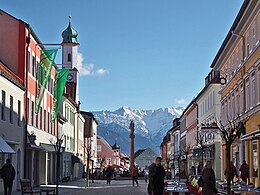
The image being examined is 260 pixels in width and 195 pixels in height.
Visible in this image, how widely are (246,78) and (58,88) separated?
1881 centimetres

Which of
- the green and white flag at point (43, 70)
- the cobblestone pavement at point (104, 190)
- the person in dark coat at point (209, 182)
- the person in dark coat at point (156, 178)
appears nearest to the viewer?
the person in dark coat at point (209, 182)

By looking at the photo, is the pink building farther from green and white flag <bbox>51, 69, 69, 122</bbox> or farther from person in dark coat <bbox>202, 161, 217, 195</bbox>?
person in dark coat <bbox>202, 161, 217, 195</bbox>

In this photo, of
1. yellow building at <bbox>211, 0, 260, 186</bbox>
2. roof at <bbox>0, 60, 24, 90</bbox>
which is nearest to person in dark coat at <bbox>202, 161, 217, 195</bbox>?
yellow building at <bbox>211, 0, 260, 186</bbox>

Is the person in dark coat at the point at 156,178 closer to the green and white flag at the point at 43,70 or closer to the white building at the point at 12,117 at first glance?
the white building at the point at 12,117

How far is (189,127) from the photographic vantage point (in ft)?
309

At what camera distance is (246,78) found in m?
38.9

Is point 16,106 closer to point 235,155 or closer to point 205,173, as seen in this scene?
point 235,155

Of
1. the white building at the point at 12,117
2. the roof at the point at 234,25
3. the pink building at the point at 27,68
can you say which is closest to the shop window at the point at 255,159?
the roof at the point at 234,25

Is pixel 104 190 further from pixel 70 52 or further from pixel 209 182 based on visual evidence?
pixel 70 52

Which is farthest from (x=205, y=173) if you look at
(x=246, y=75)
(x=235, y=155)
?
(x=235, y=155)

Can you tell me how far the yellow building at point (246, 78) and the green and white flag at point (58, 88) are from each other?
41.4 ft

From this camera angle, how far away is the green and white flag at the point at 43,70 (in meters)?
43.1

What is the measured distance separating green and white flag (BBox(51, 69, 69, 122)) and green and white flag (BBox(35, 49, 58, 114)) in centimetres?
394

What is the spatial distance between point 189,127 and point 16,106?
58.4m
